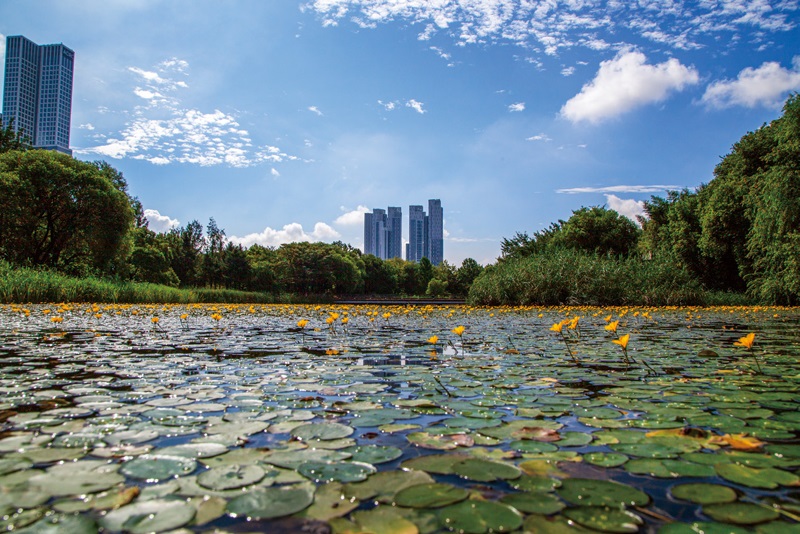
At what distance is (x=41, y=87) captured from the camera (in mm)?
96375

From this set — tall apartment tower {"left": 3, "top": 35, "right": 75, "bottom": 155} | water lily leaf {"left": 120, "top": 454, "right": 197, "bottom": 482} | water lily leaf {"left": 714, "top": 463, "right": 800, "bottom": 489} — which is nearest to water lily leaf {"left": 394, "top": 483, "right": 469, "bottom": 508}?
water lily leaf {"left": 120, "top": 454, "right": 197, "bottom": 482}

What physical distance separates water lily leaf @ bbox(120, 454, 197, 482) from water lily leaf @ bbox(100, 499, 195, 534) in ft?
0.57

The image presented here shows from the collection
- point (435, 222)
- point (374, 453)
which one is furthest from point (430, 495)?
point (435, 222)

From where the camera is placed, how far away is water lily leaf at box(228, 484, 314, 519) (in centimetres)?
105

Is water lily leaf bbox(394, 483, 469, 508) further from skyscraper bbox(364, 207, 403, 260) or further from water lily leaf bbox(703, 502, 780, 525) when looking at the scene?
skyscraper bbox(364, 207, 403, 260)

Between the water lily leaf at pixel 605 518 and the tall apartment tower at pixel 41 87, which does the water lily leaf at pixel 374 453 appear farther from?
the tall apartment tower at pixel 41 87

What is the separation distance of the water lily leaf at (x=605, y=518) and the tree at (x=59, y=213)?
2204 centimetres

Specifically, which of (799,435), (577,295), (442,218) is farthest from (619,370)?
(442,218)

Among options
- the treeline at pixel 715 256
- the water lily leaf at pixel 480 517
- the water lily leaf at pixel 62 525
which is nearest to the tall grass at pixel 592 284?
the treeline at pixel 715 256

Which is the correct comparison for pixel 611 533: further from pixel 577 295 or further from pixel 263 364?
pixel 577 295

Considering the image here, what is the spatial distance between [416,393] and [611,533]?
1.47 m

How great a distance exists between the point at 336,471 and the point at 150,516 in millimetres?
469

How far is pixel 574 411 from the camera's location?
2.01 m

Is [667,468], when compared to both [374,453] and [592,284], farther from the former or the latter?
[592,284]
